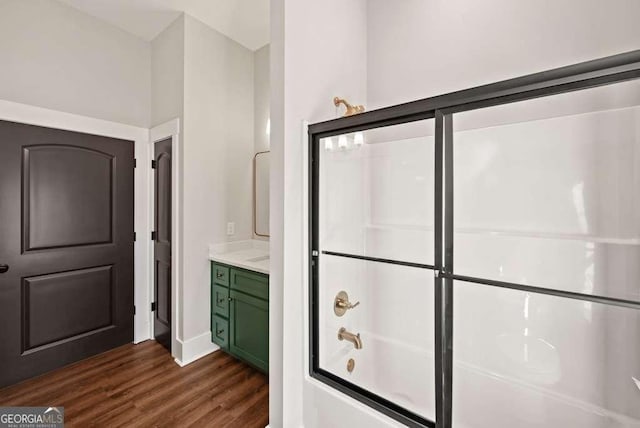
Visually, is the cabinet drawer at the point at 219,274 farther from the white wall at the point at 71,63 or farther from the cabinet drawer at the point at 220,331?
the white wall at the point at 71,63

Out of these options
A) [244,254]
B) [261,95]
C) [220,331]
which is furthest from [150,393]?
[261,95]

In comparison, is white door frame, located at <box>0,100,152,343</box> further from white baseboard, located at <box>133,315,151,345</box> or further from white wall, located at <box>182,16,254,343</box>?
white wall, located at <box>182,16,254,343</box>

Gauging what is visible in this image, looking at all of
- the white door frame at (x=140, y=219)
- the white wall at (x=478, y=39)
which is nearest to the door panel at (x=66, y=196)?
the white door frame at (x=140, y=219)

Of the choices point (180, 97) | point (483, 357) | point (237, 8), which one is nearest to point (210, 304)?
point (180, 97)

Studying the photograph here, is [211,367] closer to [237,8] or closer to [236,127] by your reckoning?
[236,127]

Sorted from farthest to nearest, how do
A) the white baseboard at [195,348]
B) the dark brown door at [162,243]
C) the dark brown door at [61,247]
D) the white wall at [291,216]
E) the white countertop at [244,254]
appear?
the dark brown door at [162,243]
the white baseboard at [195,348]
the white countertop at [244,254]
the dark brown door at [61,247]
the white wall at [291,216]

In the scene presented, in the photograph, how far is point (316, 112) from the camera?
5.62 ft

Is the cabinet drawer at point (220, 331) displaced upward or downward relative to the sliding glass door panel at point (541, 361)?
downward

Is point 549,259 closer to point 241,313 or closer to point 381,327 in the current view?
point 381,327

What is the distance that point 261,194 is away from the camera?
3002mm

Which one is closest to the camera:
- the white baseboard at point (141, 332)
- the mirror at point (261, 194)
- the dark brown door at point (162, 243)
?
the dark brown door at point (162, 243)

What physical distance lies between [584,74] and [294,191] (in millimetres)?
1248

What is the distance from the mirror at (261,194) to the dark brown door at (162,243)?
83cm

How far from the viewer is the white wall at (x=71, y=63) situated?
2.14 m
